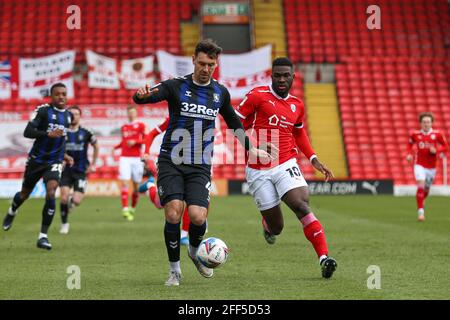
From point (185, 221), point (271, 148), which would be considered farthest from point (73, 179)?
point (271, 148)

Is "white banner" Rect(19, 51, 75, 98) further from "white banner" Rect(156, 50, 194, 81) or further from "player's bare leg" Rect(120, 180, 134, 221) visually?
"player's bare leg" Rect(120, 180, 134, 221)

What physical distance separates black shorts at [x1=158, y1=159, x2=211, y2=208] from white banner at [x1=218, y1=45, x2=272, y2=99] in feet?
80.0

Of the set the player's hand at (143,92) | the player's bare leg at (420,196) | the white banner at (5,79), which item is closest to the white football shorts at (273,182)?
the player's hand at (143,92)

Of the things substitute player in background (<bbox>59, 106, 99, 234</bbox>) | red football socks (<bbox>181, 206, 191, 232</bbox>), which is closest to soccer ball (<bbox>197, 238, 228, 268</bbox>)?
red football socks (<bbox>181, 206, 191, 232</bbox>)

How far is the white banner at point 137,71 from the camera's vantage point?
33312 millimetres

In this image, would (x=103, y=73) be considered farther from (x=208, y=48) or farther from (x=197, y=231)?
(x=208, y=48)

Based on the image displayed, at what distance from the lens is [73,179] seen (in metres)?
16.9

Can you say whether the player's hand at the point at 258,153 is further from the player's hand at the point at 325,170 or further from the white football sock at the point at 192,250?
the white football sock at the point at 192,250

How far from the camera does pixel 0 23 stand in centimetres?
3722

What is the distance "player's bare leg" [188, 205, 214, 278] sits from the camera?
29.3ft

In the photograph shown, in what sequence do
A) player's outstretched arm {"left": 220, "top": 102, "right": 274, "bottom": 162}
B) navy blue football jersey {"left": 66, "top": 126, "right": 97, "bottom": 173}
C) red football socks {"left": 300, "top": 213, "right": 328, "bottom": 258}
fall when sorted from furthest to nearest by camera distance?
navy blue football jersey {"left": 66, "top": 126, "right": 97, "bottom": 173} < red football socks {"left": 300, "top": 213, "right": 328, "bottom": 258} < player's outstretched arm {"left": 220, "top": 102, "right": 274, "bottom": 162}

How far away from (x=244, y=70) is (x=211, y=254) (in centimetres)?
2481

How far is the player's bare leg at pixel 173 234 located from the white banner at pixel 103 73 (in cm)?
2464

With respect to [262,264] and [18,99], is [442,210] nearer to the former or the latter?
[262,264]
